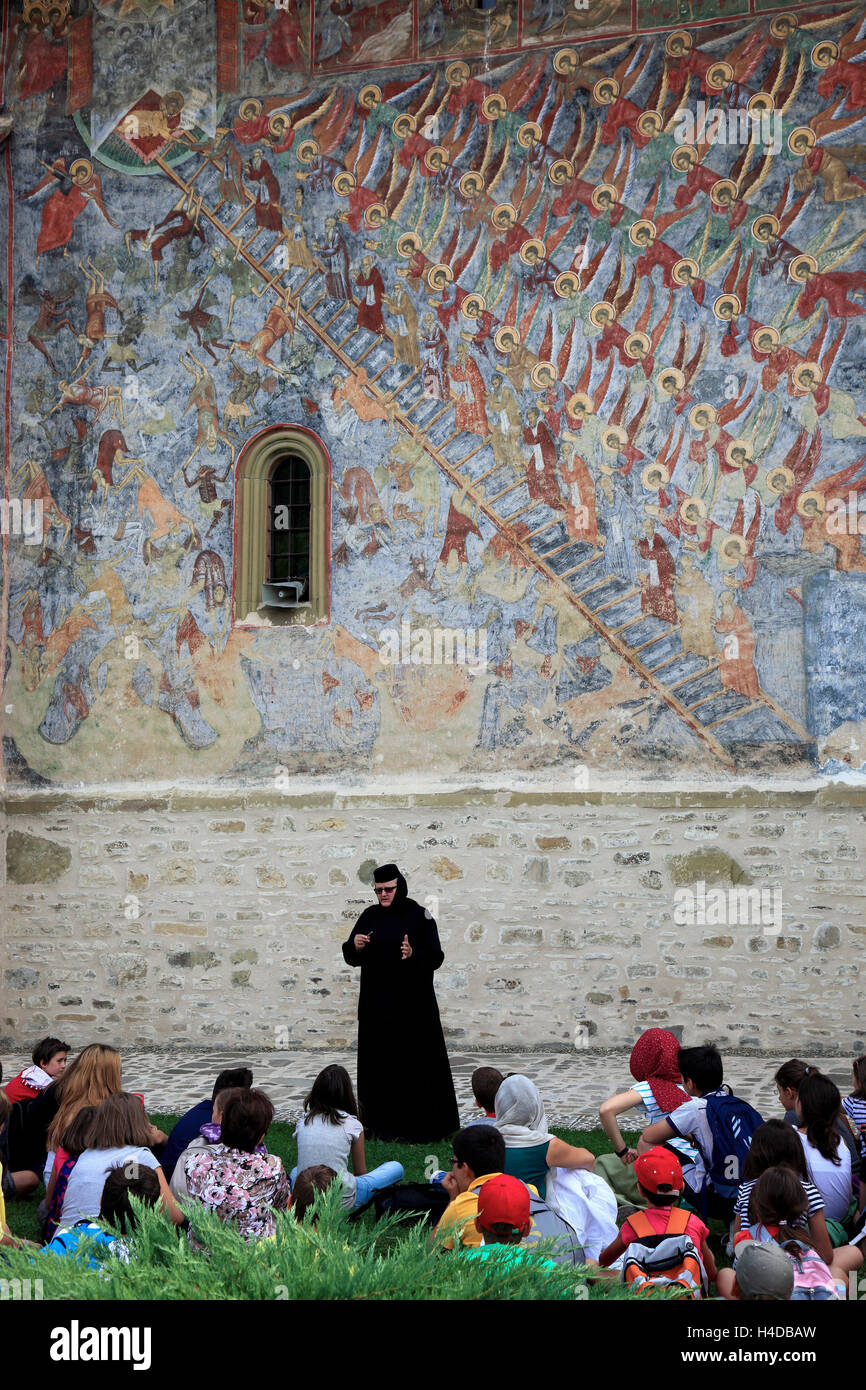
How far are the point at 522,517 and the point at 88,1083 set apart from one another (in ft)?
20.9

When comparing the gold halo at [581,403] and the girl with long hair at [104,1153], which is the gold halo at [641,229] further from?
the girl with long hair at [104,1153]

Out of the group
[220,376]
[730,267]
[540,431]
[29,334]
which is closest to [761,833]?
[540,431]

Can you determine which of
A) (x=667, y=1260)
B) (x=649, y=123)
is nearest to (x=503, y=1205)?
(x=667, y=1260)

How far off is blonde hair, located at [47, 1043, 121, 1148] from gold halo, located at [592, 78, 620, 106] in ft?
27.2

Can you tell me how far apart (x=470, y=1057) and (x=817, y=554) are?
174 inches

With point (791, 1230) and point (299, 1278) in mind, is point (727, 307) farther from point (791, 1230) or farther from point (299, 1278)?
point (299, 1278)

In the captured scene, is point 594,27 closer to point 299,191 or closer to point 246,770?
point 299,191

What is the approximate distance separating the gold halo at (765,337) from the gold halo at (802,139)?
50.9 inches

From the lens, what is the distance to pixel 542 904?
10.4m

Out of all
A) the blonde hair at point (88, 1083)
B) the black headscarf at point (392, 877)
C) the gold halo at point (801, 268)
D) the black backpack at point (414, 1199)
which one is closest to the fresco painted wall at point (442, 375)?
the gold halo at point (801, 268)

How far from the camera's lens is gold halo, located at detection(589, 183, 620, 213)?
10594 millimetres

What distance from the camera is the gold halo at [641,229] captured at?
1052cm

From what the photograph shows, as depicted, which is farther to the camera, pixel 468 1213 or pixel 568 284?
pixel 568 284

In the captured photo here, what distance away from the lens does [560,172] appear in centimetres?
1072
